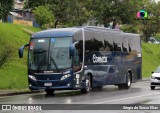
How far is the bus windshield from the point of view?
945 inches

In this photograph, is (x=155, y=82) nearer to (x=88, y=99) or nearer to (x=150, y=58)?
(x=88, y=99)

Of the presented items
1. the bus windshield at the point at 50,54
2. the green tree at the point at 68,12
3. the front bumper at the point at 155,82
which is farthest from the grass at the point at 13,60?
the front bumper at the point at 155,82

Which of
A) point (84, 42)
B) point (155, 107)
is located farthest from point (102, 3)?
point (155, 107)

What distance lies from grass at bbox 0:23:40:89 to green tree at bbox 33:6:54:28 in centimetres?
123

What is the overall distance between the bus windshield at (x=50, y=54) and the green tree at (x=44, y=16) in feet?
64.9

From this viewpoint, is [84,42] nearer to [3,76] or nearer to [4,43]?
[3,76]

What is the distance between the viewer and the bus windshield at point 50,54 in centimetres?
2400

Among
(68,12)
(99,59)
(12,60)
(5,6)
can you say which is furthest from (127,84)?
(68,12)

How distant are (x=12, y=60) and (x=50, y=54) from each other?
9.37m

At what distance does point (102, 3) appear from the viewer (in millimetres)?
58875

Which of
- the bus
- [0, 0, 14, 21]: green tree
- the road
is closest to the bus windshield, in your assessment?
the bus

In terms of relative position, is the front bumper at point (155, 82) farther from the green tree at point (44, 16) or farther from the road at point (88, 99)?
the green tree at point (44, 16)

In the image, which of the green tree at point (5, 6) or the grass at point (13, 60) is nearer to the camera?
the grass at point (13, 60)

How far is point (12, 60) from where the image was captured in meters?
33.0
